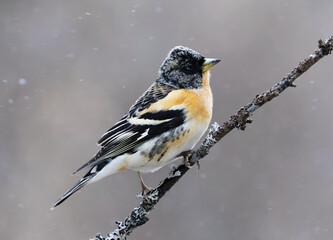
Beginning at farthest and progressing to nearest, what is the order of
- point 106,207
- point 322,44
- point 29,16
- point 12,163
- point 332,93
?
point 29,16 → point 332,93 → point 12,163 → point 106,207 → point 322,44

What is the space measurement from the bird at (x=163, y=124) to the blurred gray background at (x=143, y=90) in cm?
234

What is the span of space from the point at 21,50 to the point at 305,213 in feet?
14.4

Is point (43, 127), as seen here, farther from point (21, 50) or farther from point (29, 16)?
point (29, 16)

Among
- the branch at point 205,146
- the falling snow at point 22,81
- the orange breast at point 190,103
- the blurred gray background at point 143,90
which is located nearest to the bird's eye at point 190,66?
the orange breast at point 190,103

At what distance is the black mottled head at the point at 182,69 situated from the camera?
3051 millimetres

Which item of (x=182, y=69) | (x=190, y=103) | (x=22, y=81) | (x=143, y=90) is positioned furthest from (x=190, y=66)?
(x=22, y=81)

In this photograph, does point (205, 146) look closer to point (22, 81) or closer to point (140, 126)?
point (140, 126)

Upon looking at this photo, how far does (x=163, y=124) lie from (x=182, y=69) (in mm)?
445

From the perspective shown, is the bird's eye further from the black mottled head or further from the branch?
the branch

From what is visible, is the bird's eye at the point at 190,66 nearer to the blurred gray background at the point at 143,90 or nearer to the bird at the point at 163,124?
the bird at the point at 163,124

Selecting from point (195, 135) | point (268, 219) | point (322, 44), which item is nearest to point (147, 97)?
point (195, 135)

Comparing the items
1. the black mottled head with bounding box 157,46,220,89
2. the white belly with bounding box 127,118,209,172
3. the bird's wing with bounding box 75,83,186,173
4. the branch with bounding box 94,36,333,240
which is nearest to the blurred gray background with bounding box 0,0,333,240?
the black mottled head with bounding box 157,46,220,89

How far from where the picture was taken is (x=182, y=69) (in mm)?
3119

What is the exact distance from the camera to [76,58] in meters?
6.76
